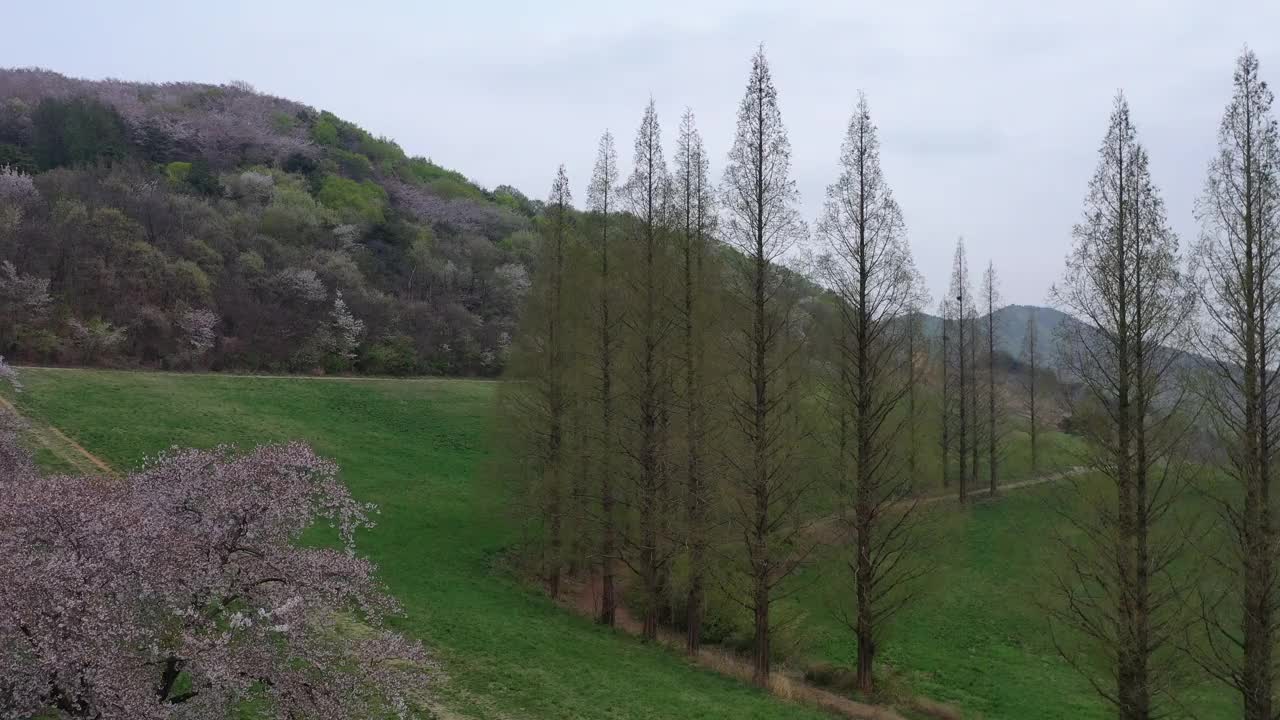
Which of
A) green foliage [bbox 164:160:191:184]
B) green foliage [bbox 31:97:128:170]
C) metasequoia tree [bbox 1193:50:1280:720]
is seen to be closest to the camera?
metasequoia tree [bbox 1193:50:1280:720]

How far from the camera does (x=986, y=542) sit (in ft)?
103

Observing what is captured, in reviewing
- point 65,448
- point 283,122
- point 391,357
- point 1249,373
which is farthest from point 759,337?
point 283,122

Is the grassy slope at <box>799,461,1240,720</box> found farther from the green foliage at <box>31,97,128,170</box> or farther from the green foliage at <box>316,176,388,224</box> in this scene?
the green foliage at <box>31,97,128,170</box>

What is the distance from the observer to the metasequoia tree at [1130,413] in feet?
40.3

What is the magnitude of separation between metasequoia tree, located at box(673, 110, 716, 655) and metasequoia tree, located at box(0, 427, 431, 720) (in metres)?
8.75

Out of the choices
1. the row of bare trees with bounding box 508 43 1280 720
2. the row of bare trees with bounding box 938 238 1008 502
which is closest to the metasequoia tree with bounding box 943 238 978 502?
the row of bare trees with bounding box 938 238 1008 502

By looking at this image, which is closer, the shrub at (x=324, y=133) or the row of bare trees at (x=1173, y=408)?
the row of bare trees at (x=1173, y=408)

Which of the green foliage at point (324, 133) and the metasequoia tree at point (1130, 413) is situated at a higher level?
the green foliage at point (324, 133)

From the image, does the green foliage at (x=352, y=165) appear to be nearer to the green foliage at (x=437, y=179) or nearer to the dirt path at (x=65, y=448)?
the green foliage at (x=437, y=179)

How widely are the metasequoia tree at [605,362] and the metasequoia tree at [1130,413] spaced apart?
1016 cm

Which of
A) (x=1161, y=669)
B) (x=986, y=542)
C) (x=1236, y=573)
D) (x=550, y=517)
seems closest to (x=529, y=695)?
A: (x=550, y=517)

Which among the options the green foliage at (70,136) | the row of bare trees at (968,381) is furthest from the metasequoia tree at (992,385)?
the green foliage at (70,136)

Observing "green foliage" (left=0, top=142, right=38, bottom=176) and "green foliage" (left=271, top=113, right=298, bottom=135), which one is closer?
"green foliage" (left=0, top=142, right=38, bottom=176)

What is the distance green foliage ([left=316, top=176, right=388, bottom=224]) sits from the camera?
64.1m
